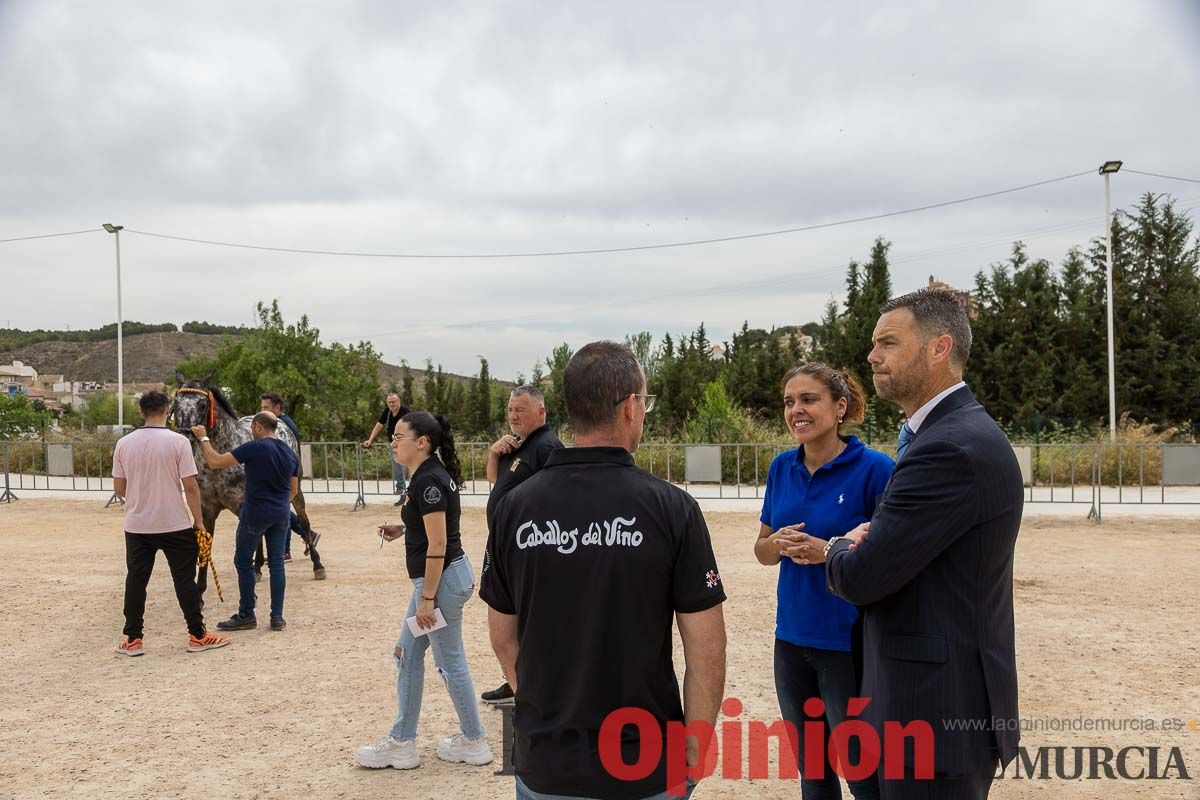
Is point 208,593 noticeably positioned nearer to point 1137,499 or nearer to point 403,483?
point 403,483

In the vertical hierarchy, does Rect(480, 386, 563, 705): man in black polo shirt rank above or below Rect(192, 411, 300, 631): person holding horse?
above

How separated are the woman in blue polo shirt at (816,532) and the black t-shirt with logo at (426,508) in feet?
5.67

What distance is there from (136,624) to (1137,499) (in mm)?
16281

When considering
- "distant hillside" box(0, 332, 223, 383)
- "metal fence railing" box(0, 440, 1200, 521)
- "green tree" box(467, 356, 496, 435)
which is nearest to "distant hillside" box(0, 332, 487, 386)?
"distant hillside" box(0, 332, 223, 383)

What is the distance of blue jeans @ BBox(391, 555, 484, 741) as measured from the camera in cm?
464

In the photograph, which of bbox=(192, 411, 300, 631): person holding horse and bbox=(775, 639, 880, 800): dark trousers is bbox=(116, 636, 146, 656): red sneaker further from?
bbox=(775, 639, 880, 800): dark trousers

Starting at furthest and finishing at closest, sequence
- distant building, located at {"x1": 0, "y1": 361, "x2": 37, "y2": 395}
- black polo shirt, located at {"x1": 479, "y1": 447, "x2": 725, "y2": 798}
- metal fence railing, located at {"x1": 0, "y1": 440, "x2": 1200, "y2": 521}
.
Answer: distant building, located at {"x1": 0, "y1": 361, "x2": 37, "y2": 395} → metal fence railing, located at {"x1": 0, "y1": 440, "x2": 1200, "y2": 521} → black polo shirt, located at {"x1": 479, "y1": 447, "x2": 725, "y2": 798}

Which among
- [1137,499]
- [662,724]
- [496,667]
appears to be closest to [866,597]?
[662,724]

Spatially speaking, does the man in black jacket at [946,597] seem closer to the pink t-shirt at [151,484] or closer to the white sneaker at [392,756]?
the white sneaker at [392,756]

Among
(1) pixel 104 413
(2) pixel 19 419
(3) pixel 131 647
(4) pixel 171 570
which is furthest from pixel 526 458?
(1) pixel 104 413

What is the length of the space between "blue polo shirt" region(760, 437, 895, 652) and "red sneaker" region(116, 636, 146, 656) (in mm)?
5618

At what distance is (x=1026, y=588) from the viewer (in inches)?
348

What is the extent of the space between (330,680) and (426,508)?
2444 millimetres

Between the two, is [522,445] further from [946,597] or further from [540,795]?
[946,597]
